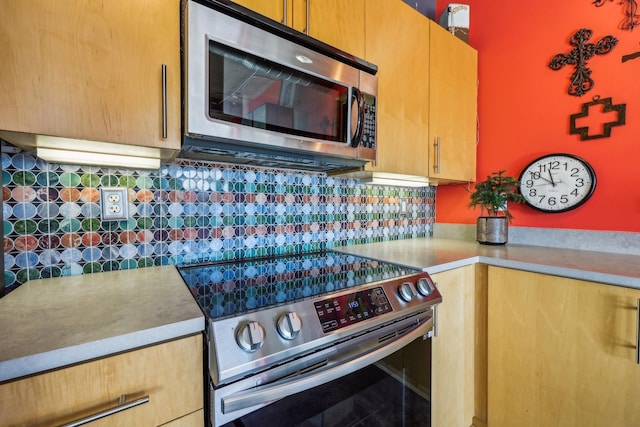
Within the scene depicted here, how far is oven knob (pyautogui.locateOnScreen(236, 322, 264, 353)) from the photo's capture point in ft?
2.04

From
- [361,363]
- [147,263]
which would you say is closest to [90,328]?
[147,263]

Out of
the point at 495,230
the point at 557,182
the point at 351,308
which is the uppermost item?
the point at 557,182

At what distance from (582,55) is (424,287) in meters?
1.62

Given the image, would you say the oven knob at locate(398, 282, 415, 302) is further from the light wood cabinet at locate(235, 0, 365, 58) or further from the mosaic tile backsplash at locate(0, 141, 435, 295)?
the light wood cabinet at locate(235, 0, 365, 58)

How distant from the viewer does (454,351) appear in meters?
1.24

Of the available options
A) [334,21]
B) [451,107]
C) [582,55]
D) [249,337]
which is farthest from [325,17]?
[582,55]

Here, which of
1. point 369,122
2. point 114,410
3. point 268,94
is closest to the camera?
point 114,410

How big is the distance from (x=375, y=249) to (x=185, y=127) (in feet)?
3.66

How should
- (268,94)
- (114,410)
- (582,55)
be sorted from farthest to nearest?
(582,55) < (268,94) < (114,410)

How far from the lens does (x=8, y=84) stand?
0.62 meters

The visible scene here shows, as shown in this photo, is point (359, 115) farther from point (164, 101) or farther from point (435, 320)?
point (435, 320)

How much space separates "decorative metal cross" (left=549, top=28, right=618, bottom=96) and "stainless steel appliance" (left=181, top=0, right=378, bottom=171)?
1231mm

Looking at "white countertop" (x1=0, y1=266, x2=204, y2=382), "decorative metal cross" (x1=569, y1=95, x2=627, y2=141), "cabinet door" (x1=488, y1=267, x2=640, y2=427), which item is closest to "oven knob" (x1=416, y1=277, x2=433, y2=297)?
"cabinet door" (x1=488, y1=267, x2=640, y2=427)

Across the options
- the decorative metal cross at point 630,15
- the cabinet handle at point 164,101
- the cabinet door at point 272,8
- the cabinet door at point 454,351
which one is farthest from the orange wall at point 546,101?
the cabinet handle at point 164,101
